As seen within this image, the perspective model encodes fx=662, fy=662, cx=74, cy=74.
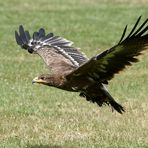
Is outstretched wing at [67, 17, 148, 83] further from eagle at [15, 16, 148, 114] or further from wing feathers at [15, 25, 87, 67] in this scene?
wing feathers at [15, 25, 87, 67]

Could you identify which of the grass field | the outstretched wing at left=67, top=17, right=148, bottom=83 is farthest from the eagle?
the grass field

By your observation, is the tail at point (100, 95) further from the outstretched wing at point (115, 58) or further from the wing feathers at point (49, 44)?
the wing feathers at point (49, 44)

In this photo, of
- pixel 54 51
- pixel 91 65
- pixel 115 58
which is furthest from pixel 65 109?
pixel 115 58

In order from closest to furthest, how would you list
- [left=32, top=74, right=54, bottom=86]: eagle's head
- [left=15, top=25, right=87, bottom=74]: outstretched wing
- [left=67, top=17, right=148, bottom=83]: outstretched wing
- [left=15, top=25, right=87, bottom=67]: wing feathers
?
1. [left=67, top=17, right=148, bottom=83]: outstretched wing
2. [left=32, top=74, right=54, bottom=86]: eagle's head
3. [left=15, top=25, right=87, bottom=74]: outstretched wing
4. [left=15, top=25, right=87, bottom=67]: wing feathers

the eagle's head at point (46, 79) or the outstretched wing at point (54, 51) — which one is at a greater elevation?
the eagle's head at point (46, 79)

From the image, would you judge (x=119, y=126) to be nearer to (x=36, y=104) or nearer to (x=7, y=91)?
(x=36, y=104)

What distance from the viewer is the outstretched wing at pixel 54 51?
8.88m

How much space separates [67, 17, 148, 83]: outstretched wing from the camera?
7293 millimetres

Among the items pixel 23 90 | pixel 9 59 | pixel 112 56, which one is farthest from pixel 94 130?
pixel 9 59

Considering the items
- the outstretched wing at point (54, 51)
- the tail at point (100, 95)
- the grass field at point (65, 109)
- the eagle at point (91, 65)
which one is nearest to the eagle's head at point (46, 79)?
the eagle at point (91, 65)

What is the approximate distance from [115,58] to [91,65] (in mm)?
311

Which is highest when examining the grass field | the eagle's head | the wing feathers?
the eagle's head

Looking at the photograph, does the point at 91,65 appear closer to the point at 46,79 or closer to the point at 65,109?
the point at 46,79

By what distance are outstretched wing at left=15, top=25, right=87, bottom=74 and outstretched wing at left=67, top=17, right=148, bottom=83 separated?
525 millimetres
